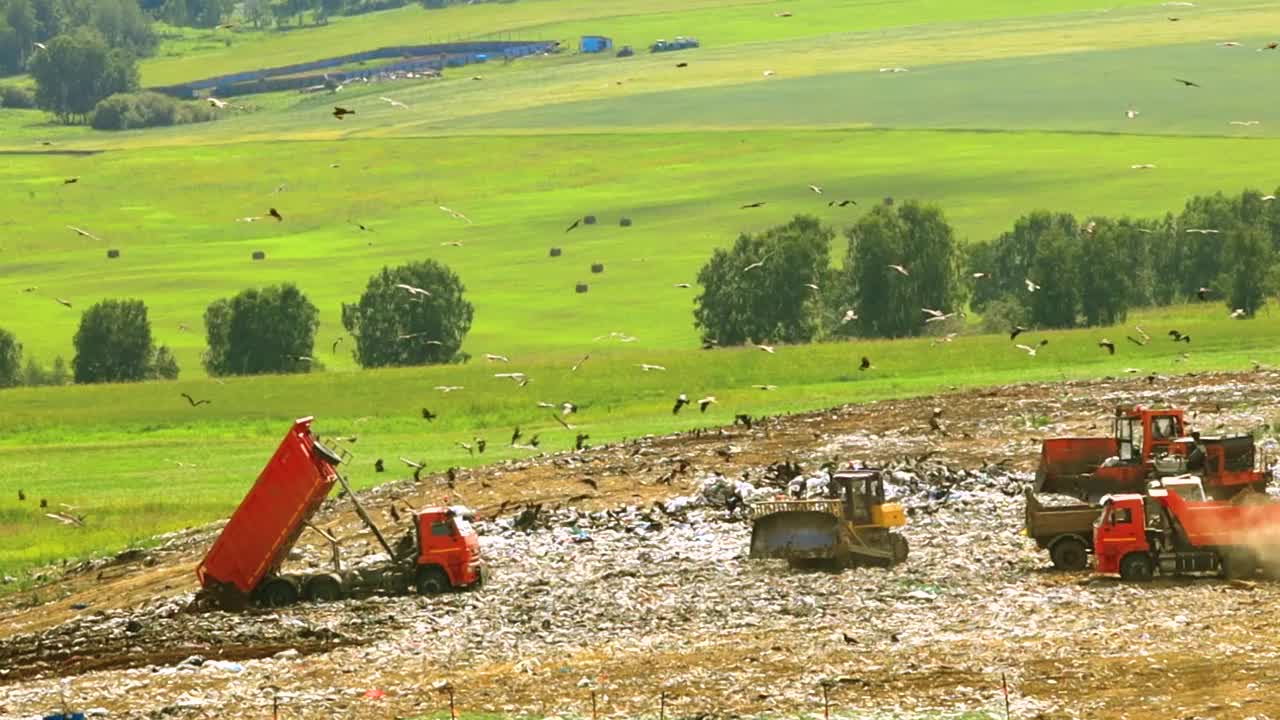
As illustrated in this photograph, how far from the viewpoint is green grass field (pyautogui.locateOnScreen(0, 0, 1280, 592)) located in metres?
61.9

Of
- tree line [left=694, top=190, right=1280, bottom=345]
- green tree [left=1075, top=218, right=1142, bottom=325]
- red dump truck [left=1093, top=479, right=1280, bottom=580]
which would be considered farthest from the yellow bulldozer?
tree line [left=694, top=190, right=1280, bottom=345]

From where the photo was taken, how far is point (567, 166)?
601ft

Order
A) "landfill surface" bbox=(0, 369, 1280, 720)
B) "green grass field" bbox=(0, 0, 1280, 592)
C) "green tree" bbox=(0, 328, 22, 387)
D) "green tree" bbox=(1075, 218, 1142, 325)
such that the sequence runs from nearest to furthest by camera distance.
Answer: "landfill surface" bbox=(0, 369, 1280, 720)
"green grass field" bbox=(0, 0, 1280, 592)
"green tree" bbox=(1075, 218, 1142, 325)
"green tree" bbox=(0, 328, 22, 387)

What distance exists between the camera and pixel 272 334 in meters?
104

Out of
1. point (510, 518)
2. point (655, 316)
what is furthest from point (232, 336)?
point (510, 518)

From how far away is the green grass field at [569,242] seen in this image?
61.9m

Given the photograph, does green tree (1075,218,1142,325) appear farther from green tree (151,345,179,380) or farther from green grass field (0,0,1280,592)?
green tree (151,345,179,380)

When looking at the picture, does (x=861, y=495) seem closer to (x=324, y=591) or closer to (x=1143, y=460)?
(x=1143, y=460)

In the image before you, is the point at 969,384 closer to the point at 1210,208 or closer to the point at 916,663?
the point at 916,663

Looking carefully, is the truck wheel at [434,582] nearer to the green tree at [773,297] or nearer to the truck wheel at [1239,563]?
the truck wheel at [1239,563]

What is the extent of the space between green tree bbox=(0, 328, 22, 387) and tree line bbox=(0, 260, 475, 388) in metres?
0.05

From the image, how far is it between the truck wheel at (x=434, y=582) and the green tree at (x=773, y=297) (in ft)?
222

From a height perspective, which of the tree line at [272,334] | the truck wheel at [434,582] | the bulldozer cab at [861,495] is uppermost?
the bulldozer cab at [861,495]

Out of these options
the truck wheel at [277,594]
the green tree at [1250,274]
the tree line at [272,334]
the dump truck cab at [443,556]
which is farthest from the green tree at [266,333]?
the dump truck cab at [443,556]
